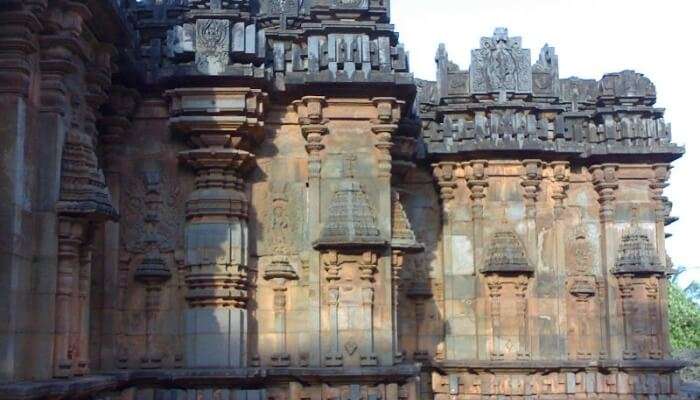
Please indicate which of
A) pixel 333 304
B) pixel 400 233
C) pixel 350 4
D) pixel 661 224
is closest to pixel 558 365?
pixel 661 224

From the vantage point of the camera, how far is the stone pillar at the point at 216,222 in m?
12.3

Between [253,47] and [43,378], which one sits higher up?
[253,47]

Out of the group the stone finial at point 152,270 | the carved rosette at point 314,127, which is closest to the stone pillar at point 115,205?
the stone finial at point 152,270

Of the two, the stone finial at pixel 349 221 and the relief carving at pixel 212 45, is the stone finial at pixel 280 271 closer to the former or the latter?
the stone finial at pixel 349 221

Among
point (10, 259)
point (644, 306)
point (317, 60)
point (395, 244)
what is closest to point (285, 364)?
point (395, 244)

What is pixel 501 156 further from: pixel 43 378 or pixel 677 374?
pixel 43 378

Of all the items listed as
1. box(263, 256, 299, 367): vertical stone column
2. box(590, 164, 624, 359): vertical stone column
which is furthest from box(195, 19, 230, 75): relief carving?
box(590, 164, 624, 359): vertical stone column

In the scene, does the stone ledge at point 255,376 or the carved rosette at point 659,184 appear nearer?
the stone ledge at point 255,376

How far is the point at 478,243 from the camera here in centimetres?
1734

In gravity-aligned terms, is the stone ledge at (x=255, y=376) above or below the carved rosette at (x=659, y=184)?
below

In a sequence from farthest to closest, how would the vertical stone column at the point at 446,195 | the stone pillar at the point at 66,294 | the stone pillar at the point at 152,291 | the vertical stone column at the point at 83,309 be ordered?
the vertical stone column at the point at 446,195, the stone pillar at the point at 152,291, the vertical stone column at the point at 83,309, the stone pillar at the point at 66,294

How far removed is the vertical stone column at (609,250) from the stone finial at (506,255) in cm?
181

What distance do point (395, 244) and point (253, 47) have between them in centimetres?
319

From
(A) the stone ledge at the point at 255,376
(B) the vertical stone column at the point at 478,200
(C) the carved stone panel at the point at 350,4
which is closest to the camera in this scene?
Answer: (A) the stone ledge at the point at 255,376
